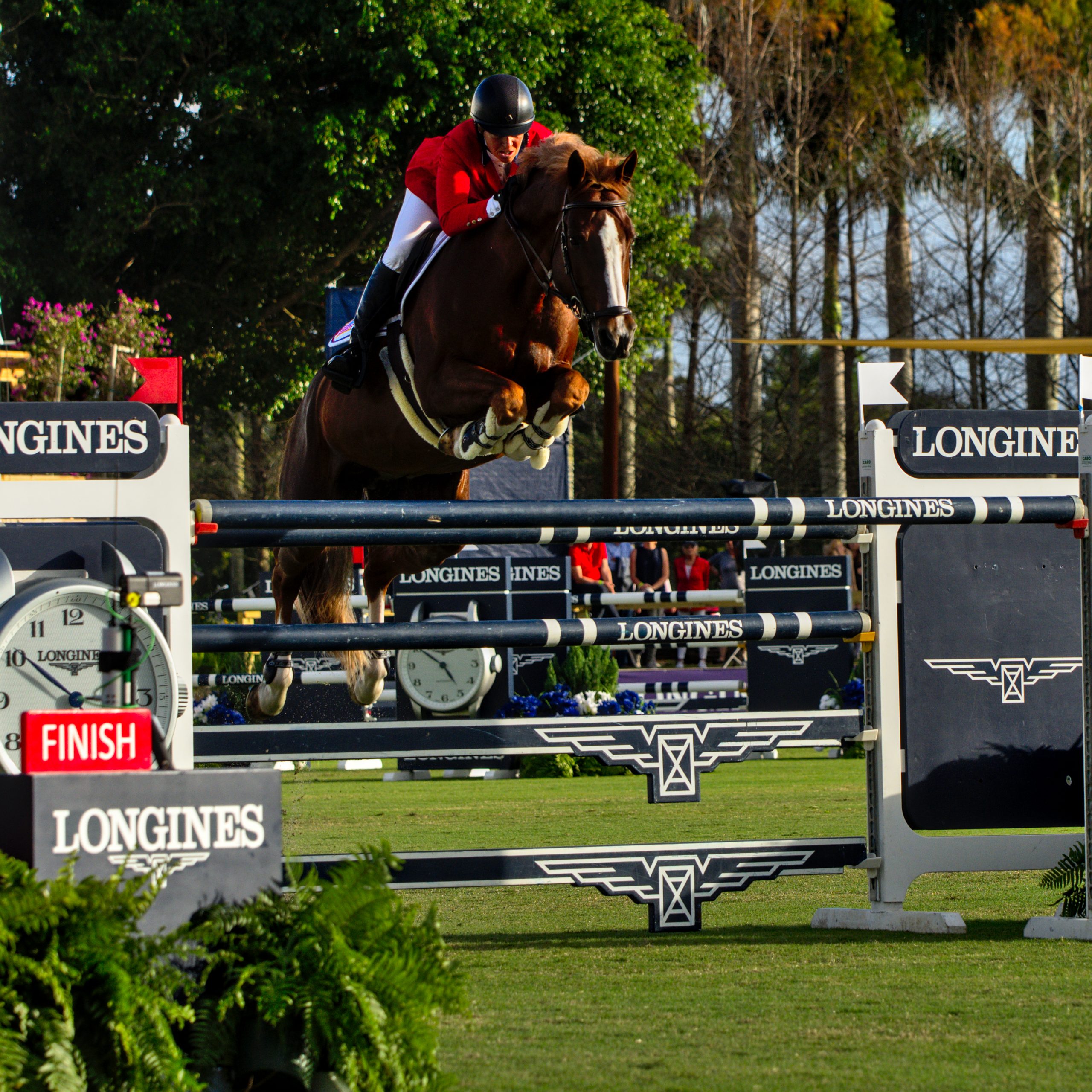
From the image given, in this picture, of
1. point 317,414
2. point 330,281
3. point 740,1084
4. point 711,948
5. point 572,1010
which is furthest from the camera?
point 330,281

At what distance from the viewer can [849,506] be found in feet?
11.7

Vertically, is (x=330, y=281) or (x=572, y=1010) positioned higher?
(x=330, y=281)

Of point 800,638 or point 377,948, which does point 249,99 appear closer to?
point 800,638

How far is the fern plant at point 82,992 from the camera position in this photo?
173cm

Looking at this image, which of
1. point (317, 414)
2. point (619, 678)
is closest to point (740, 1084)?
point (317, 414)

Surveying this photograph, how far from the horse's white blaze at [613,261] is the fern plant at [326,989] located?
2.52 meters

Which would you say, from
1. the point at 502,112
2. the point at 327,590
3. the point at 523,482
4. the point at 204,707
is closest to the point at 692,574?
the point at 523,482

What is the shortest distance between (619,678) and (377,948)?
10143 mm

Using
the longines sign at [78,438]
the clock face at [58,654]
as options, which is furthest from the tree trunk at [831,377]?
the clock face at [58,654]

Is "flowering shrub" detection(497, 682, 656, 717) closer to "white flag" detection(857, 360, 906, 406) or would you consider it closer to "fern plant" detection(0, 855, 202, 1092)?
"white flag" detection(857, 360, 906, 406)

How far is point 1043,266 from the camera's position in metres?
22.9

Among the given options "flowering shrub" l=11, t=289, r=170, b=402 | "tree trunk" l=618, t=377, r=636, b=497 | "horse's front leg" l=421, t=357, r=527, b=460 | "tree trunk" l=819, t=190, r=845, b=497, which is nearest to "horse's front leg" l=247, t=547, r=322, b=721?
"horse's front leg" l=421, t=357, r=527, b=460

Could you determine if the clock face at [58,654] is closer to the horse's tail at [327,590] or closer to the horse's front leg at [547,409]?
the horse's front leg at [547,409]

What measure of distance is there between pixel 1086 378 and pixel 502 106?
2069 mm
